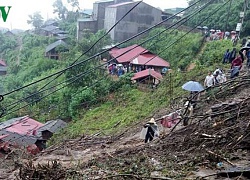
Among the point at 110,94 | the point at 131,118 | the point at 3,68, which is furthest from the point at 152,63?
the point at 3,68

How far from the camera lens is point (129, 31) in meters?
37.9

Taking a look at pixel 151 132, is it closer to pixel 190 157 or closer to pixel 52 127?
pixel 190 157

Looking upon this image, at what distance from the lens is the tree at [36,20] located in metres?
64.7

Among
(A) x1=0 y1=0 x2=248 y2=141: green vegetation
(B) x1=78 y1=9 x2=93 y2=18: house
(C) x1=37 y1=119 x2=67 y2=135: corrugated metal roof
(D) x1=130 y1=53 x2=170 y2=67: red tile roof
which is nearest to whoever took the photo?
(A) x1=0 y1=0 x2=248 y2=141: green vegetation

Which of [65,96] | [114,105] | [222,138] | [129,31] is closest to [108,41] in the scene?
[129,31]

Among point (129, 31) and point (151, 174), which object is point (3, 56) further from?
point (151, 174)

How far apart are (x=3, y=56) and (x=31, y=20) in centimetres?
1691

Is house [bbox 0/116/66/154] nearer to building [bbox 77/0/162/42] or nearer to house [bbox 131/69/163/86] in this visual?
house [bbox 131/69/163/86]

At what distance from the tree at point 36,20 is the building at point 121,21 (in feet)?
86.6

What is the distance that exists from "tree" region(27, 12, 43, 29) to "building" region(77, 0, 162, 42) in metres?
26.4

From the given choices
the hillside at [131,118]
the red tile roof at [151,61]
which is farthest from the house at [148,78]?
the red tile roof at [151,61]

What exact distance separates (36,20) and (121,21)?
3438 cm

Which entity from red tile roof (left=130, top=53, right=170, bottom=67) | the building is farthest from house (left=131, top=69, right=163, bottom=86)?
the building

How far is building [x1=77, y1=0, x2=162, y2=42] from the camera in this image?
36.9m
